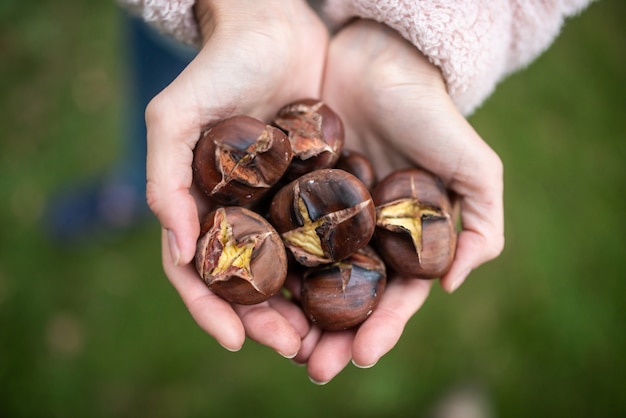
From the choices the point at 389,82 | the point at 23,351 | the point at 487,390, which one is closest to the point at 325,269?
the point at 389,82

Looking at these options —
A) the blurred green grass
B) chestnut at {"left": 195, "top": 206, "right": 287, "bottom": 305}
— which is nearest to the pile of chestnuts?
chestnut at {"left": 195, "top": 206, "right": 287, "bottom": 305}

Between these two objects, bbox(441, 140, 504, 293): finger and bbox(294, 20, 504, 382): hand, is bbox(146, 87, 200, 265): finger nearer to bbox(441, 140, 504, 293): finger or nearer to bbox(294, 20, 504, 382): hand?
bbox(294, 20, 504, 382): hand

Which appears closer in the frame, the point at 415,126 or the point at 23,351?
the point at 415,126

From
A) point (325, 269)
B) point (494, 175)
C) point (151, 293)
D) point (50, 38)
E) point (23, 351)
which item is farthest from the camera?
point (50, 38)

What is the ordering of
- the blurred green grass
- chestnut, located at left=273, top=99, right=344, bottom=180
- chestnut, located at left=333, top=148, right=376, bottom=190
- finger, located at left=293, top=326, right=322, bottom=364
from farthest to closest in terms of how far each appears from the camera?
the blurred green grass < chestnut, located at left=333, top=148, right=376, bottom=190 < chestnut, located at left=273, top=99, right=344, bottom=180 < finger, located at left=293, top=326, right=322, bottom=364

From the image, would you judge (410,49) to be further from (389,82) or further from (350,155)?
(350,155)

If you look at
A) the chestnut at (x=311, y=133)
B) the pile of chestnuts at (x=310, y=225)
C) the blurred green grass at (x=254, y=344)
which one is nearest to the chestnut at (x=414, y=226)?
the pile of chestnuts at (x=310, y=225)

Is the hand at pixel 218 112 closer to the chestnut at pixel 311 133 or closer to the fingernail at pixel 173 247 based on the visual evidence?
the fingernail at pixel 173 247
